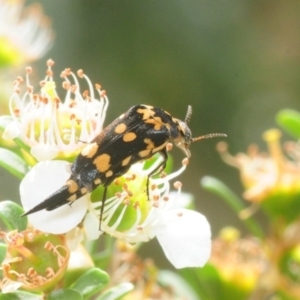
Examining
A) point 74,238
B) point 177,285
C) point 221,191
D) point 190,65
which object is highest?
point 74,238

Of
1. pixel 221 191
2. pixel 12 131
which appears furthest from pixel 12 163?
pixel 221 191

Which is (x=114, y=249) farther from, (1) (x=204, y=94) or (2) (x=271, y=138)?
(1) (x=204, y=94)

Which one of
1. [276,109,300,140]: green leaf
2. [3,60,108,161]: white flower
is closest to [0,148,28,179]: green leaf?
[3,60,108,161]: white flower

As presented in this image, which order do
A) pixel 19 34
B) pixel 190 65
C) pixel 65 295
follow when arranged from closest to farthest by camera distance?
pixel 65 295 < pixel 19 34 < pixel 190 65

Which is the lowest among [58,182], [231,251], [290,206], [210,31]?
[210,31]

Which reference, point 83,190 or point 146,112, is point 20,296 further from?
point 146,112

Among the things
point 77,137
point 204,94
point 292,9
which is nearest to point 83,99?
point 77,137

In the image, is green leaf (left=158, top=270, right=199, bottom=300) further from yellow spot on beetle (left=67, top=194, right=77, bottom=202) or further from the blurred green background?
the blurred green background
